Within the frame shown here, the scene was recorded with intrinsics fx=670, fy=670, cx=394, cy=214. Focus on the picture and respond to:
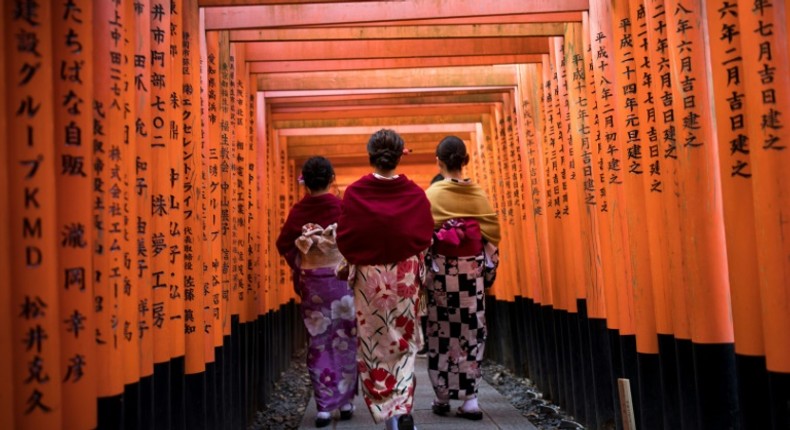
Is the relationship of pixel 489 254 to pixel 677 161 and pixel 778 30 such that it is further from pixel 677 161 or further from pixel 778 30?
pixel 778 30

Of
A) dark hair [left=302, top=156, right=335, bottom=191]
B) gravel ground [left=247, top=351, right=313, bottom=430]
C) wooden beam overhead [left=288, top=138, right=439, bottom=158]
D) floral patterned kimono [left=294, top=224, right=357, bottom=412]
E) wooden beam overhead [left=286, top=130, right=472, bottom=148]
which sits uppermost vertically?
wooden beam overhead [left=286, top=130, right=472, bottom=148]

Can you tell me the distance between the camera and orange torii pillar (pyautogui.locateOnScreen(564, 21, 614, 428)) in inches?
191

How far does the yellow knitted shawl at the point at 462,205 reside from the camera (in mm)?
5645

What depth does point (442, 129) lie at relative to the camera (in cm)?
1068

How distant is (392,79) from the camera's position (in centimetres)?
781

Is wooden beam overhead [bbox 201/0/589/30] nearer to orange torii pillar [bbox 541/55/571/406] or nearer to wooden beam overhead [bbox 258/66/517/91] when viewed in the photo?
orange torii pillar [bbox 541/55/571/406]

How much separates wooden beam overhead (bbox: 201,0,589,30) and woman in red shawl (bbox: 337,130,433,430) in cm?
147

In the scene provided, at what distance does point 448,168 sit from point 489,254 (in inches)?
32.4

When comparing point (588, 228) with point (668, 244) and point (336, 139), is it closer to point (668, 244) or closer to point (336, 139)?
point (668, 244)

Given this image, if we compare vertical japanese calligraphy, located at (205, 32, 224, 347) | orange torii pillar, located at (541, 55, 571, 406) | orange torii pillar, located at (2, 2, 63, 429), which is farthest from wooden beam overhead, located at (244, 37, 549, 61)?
orange torii pillar, located at (2, 2, 63, 429)

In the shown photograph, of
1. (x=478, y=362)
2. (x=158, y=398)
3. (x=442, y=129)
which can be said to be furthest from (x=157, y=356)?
(x=442, y=129)

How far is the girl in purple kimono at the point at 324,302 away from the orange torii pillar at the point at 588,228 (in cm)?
196

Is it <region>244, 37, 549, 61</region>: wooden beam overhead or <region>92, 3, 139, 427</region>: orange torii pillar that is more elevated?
<region>244, 37, 549, 61</region>: wooden beam overhead

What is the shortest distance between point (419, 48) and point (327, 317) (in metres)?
2.74
